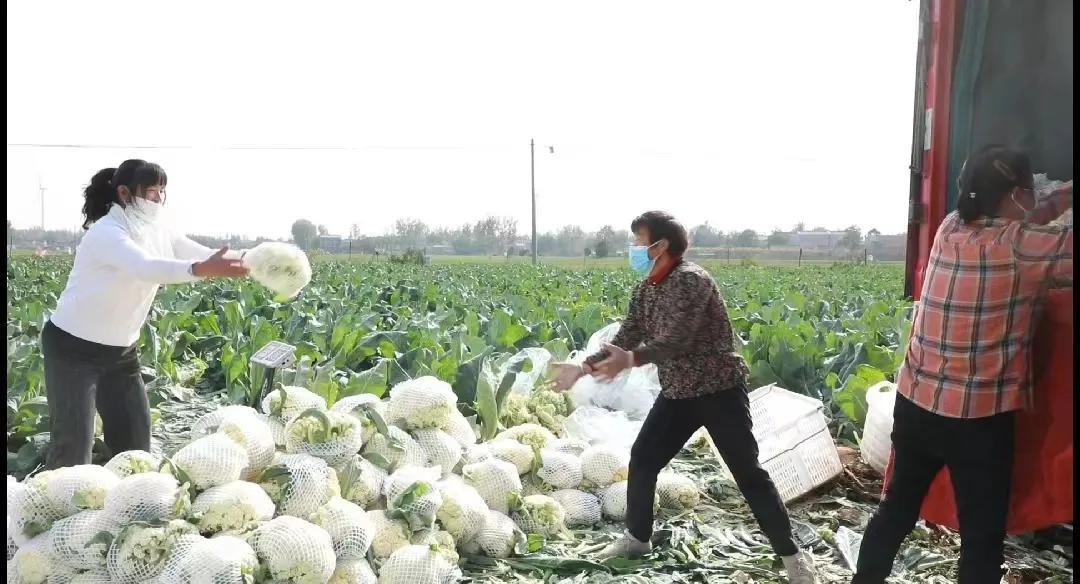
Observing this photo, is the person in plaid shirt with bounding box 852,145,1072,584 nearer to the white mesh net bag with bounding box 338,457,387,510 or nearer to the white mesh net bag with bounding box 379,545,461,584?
the white mesh net bag with bounding box 379,545,461,584

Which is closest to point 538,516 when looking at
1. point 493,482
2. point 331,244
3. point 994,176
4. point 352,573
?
point 493,482

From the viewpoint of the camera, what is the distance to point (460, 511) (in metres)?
3.36

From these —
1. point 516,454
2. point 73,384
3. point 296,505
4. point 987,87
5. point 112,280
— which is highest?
point 987,87

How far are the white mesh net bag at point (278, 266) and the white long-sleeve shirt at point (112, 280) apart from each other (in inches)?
10.0

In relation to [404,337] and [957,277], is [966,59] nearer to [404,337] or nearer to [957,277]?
[957,277]

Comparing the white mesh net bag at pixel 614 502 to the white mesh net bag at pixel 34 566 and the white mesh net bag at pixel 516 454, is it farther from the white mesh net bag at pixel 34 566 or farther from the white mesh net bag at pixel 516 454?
the white mesh net bag at pixel 34 566

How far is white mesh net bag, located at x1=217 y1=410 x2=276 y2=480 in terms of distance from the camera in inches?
127

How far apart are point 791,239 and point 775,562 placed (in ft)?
181

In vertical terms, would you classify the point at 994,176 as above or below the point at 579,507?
above

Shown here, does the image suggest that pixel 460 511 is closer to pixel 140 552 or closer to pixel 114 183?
pixel 140 552

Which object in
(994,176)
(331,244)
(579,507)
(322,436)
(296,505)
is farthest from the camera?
(331,244)

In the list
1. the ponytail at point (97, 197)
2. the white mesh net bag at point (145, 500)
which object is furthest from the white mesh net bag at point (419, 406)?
the ponytail at point (97, 197)

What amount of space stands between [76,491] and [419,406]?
141cm

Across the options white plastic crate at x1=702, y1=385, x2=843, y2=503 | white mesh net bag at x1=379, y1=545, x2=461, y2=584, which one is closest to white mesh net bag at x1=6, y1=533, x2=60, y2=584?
white mesh net bag at x1=379, y1=545, x2=461, y2=584
